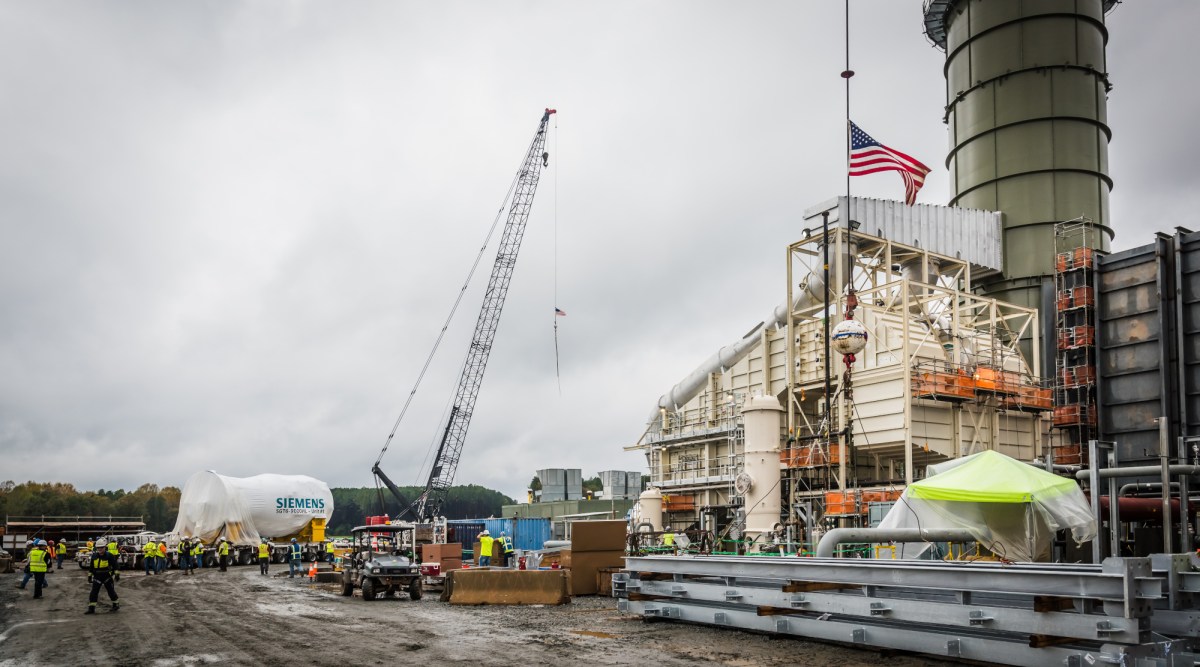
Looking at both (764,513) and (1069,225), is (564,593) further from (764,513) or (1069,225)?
(1069,225)

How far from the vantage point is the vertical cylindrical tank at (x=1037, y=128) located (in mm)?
42562

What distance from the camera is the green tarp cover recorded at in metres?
15.6

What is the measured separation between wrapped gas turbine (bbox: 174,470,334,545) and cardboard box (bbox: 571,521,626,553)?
33.2 m

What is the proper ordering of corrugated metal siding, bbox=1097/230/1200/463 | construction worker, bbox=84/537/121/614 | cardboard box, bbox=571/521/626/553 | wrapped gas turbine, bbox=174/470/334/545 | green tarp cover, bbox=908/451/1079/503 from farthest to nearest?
wrapped gas turbine, bbox=174/470/334/545 → corrugated metal siding, bbox=1097/230/1200/463 → cardboard box, bbox=571/521/626/553 → construction worker, bbox=84/537/121/614 → green tarp cover, bbox=908/451/1079/503

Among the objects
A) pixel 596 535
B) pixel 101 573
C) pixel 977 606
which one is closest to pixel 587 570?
pixel 596 535

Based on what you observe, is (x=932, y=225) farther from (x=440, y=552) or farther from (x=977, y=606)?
(x=977, y=606)

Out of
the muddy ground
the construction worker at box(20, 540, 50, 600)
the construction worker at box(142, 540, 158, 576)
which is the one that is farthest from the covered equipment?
the construction worker at box(142, 540, 158, 576)

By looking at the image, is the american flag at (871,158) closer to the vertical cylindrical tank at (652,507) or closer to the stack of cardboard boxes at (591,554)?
the vertical cylindrical tank at (652,507)

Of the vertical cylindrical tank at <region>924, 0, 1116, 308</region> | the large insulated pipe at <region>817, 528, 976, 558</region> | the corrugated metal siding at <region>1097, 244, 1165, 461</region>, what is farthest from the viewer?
the vertical cylindrical tank at <region>924, 0, 1116, 308</region>

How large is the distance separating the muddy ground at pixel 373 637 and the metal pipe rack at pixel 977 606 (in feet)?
1.23

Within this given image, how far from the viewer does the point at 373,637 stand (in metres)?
15.3

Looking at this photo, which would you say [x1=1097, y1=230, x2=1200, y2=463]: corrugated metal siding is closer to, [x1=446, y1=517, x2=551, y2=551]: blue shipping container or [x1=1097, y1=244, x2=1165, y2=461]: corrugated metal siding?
[x1=1097, y1=244, x2=1165, y2=461]: corrugated metal siding

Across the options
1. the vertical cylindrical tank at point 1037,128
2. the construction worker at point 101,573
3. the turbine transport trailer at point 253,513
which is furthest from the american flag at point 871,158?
the turbine transport trailer at point 253,513

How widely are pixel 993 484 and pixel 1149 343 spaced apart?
18.6 m
